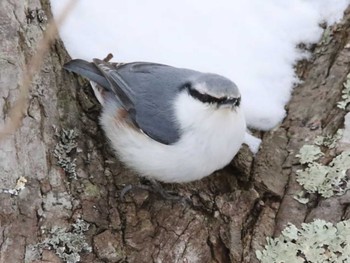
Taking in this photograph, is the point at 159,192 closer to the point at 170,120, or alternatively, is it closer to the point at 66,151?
the point at 170,120

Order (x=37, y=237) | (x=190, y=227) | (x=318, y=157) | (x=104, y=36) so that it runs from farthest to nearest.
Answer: (x=104, y=36), (x=318, y=157), (x=190, y=227), (x=37, y=237)

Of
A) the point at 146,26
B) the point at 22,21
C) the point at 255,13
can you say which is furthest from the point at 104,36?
the point at 255,13

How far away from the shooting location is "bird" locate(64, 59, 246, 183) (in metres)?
2.49

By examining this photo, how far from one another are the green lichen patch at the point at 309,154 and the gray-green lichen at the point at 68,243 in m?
0.95

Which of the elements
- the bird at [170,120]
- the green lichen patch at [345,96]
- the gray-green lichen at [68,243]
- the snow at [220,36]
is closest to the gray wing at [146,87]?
the bird at [170,120]

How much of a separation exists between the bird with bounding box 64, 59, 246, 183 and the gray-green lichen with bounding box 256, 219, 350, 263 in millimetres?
400

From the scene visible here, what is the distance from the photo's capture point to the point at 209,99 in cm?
247

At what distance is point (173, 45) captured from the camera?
3.04m

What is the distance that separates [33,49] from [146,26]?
74 centimetres

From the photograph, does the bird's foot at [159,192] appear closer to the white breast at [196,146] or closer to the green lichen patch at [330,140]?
the white breast at [196,146]

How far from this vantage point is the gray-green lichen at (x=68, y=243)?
7.30ft

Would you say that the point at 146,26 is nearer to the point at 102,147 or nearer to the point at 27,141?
the point at 102,147

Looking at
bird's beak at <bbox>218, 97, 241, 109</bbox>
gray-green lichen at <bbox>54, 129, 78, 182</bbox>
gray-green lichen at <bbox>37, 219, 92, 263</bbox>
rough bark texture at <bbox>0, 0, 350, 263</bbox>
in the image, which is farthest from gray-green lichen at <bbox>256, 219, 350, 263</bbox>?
gray-green lichen at <bbox>54, 129, 78, 182</bbox>

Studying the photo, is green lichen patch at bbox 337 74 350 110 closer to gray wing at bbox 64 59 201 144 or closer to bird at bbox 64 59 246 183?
bird at bbox 64 59 246 183
